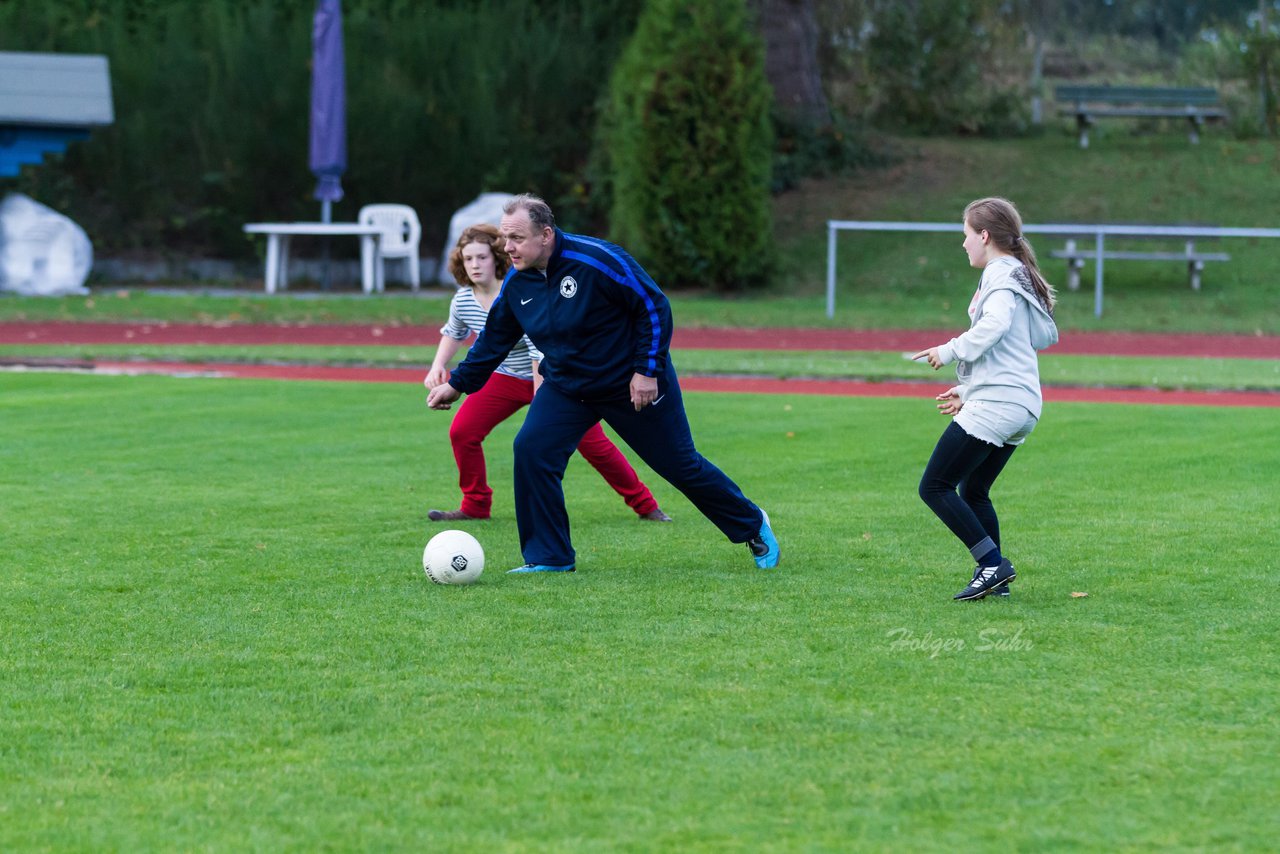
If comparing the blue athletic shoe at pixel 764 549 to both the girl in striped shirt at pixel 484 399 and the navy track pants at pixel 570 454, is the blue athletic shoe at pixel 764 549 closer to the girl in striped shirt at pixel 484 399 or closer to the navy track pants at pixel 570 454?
the navy track pants at pixel 570 454

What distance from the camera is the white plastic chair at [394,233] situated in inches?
1043

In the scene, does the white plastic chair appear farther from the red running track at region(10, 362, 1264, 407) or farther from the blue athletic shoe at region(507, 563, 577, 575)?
the blue athletic shoe at region(507, 563, 577, 575)

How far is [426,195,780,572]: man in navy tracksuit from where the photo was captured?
22.5ft

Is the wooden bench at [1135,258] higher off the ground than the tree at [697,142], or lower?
lower

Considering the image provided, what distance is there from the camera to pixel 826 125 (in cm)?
3033

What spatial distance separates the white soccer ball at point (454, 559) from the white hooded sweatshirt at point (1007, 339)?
2061 mm

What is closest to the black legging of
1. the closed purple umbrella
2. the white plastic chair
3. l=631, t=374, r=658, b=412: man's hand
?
l=631, t=374, r=658, b=412: man's hand

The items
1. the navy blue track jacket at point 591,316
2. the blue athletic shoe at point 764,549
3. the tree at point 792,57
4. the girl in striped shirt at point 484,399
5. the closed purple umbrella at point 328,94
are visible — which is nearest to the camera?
the navy blue track jacket at point 591,316

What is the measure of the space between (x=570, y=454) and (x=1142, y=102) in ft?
91.5

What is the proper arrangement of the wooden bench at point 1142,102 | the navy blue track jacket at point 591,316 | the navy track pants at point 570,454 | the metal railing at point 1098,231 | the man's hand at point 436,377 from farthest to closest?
the wooden bench at point 1142,102
the metal railing at point 1098,231
the man's hand at point 436,377
the navy track pants at point 570,454
the navy blue track jacket at point 591,316

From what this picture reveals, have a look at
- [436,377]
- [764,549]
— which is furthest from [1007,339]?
[436,377]

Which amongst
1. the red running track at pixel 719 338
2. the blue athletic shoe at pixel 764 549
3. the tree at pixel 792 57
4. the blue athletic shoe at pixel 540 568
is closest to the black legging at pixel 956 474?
the blue athletic shoe at pixel 764 549

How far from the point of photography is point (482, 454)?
28.5ft

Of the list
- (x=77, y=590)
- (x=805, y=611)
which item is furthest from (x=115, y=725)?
(x=805, y=611)
